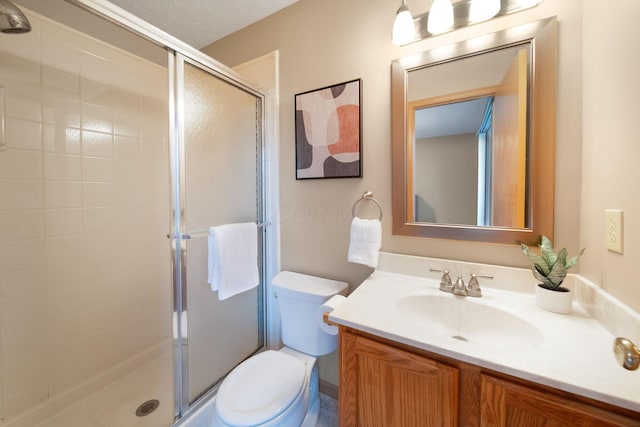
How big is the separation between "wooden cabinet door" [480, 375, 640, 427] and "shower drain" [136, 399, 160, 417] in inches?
67.3

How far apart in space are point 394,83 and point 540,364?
3.97 ft

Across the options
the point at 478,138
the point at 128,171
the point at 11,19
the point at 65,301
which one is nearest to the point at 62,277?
the point at 65,301

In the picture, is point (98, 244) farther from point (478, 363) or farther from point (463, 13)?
point (463, 13)

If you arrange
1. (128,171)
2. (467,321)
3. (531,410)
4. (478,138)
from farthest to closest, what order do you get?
(128,171), (478,138), (467,321), (531,410)

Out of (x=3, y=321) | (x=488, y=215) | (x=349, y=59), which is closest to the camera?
(x=488, y=215)

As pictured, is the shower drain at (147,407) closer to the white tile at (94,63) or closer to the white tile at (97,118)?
the white tile at (97,118)

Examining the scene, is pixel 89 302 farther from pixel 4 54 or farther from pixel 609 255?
pixel 609 255

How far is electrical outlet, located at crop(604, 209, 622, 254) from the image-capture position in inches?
28.6

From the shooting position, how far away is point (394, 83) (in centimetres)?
121

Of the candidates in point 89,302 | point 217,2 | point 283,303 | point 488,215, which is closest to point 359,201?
point 488,215

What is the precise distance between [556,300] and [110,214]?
7.73 feet

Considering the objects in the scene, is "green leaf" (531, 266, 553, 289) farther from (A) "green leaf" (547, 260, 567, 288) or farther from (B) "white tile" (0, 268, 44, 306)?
(B) "white tile" (0, 268, 44, 306)

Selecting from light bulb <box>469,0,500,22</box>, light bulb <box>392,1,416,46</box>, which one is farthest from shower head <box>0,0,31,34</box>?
light bulb <box>469,0,500,22</box>

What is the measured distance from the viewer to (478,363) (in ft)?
A: 2.09
